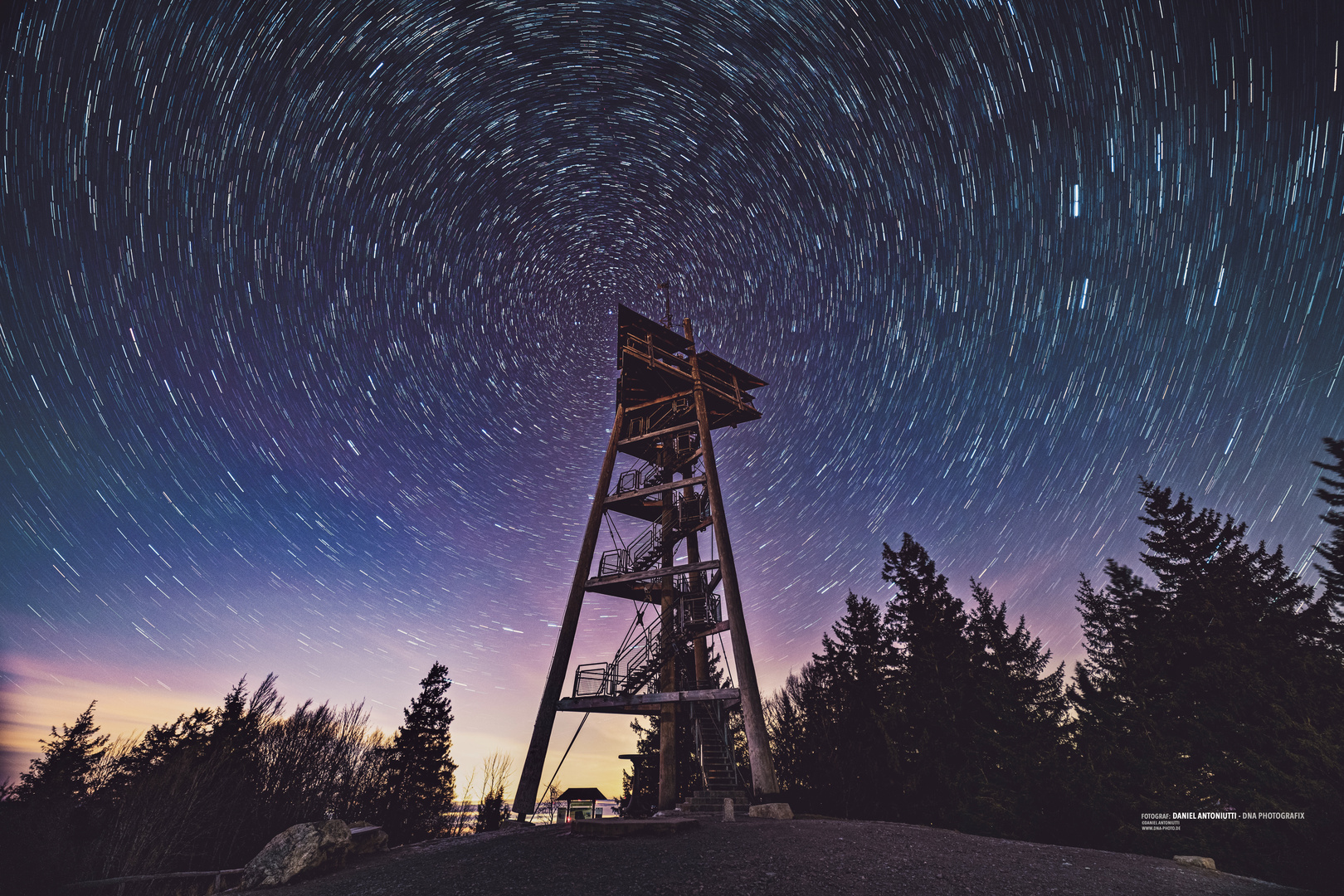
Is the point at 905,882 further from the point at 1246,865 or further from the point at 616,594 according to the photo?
the point at 616,594

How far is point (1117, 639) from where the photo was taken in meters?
22.2

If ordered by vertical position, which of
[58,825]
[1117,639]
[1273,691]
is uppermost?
[1117,639]

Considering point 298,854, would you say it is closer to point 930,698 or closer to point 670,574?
point 670,574

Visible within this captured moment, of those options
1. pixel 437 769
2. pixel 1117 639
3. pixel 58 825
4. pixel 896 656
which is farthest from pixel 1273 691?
pixel 437 769

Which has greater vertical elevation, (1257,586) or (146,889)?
(1257,586)

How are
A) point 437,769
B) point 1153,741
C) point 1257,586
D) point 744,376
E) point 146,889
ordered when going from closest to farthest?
1. point 146,889
2. point 1153,741
3. point 1257,586
4. point 744,376
5. point 437,769

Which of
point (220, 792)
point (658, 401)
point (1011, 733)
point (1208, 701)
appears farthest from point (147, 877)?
point (1208, 701)

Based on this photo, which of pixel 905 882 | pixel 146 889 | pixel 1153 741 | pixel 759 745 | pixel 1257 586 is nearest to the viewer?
pixel 905 882

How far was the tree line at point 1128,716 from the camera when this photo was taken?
11.3 metres

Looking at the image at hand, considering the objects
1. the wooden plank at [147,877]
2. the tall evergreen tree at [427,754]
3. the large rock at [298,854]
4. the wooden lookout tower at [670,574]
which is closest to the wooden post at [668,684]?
the wooden lookout tower at [670,574]

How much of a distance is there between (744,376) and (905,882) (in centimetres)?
1937

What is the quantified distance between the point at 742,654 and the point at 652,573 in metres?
3.94

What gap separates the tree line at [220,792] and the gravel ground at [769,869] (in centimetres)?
604

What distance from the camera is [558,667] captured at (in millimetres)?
15922
